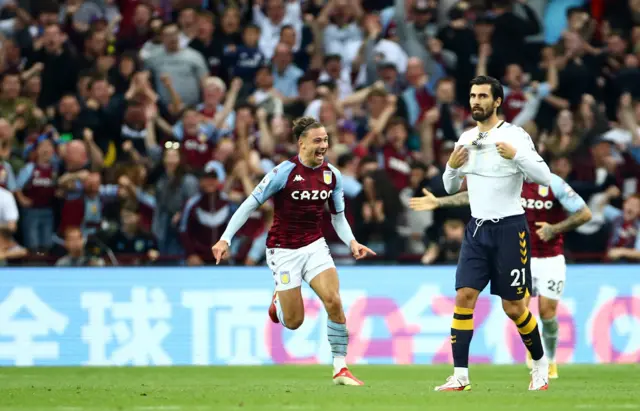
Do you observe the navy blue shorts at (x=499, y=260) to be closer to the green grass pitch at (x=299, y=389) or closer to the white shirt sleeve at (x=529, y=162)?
the white shirt sleeve at (x=529, y=162)

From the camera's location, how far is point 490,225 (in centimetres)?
1149

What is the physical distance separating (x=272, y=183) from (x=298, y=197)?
336 millimetres

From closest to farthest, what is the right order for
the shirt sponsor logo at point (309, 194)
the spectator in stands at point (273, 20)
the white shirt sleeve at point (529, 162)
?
the white shirt sleeve at point (529, 162) → the shirt sponsor logo at point (309, 194) → the spectator in stands at point (273, 20)

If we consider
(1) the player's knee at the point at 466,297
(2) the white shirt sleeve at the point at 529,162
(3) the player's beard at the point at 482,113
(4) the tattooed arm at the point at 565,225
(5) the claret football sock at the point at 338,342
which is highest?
(3) the player's beard at the point at 482,113

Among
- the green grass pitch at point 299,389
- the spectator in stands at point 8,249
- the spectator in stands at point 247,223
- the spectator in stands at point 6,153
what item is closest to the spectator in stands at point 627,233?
the green grass pitch at point 299,389

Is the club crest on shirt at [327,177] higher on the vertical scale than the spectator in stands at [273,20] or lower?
lower

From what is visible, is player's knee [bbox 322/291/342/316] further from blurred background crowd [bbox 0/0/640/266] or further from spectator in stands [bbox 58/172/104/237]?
spectator in stands [bbox 58/172/104/237]

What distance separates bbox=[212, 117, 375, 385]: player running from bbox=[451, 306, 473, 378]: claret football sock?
1611 mm

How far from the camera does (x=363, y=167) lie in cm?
1989

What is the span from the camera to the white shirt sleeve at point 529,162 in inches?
440

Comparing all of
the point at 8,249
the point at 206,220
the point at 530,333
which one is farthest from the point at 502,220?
the point at 8,249

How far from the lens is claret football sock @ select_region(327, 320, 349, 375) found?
1279 cm

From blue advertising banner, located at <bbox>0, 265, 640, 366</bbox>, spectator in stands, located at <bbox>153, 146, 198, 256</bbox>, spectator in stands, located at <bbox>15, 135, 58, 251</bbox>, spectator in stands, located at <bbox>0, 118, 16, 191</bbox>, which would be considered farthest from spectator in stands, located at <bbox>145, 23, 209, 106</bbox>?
blue advertising banner, located at <bbox>0, 265, 640, 366</bbox>

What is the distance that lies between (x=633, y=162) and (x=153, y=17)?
8.89m
